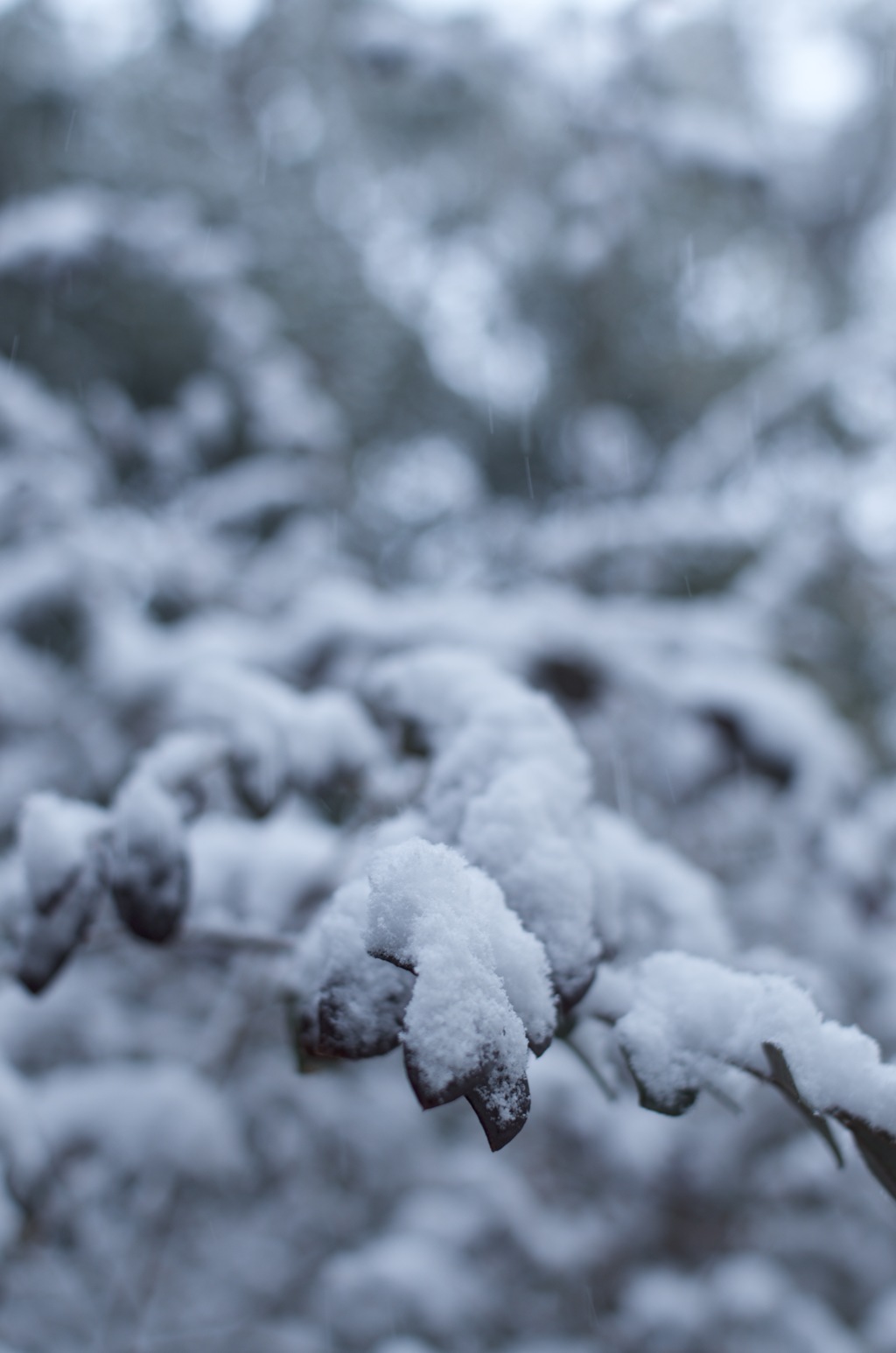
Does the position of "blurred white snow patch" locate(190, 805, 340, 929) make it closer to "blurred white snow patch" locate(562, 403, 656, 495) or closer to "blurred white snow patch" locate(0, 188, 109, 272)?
"blurred white snow patch" locate(0, 188, 109, 272)

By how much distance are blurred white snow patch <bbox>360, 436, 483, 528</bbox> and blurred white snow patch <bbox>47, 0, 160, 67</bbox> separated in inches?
85.3

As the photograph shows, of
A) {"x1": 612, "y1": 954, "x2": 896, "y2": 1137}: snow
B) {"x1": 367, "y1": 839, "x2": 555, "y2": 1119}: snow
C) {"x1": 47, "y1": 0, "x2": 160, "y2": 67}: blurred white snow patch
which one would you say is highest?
{"x1": 47, "y1": 0, "x2": 160, "y2": 67}: blurred white snow patch

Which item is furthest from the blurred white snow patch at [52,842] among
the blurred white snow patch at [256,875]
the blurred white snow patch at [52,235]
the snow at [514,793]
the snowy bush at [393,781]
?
the blurred white snow patch at [52,235]

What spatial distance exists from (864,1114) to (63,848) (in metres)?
0.46

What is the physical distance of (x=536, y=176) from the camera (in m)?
4.83

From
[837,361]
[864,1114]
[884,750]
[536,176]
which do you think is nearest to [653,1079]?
[864,1114]

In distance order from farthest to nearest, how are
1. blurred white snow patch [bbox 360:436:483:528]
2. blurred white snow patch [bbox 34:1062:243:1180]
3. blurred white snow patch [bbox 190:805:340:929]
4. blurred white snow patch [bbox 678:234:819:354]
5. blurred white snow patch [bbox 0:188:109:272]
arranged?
blurred white snow patch [bbox 678:234:819:354], blurred white snow patch [bbox 360:436:483:528], blurred white snow patch [bbox 0:188:109:272], blurred white snow patch [bbox 34:1062:243:1180], blurred white snow patch [bbox 190:805:340:929]

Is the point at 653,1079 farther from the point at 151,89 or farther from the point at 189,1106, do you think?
the point at 151,89

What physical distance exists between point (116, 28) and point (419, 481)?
2.50 m

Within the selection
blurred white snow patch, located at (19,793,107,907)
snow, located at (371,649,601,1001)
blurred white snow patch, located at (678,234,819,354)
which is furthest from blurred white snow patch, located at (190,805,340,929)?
blurred white snow patch, located at (678,234,819,354)

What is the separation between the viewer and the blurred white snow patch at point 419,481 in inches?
158

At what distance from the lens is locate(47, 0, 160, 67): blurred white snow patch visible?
4098mm

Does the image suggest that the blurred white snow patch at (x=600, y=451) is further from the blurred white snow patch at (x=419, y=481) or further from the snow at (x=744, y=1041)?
the snow at (x=744, y=1041)

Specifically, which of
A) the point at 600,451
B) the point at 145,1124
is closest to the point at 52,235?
A: the point at 145,1124
